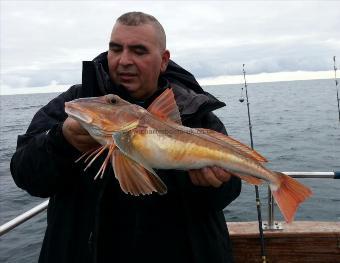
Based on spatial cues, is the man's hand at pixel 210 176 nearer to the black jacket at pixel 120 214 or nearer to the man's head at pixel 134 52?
the black jacket at pixel 120 214

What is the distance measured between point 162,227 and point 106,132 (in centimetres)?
107

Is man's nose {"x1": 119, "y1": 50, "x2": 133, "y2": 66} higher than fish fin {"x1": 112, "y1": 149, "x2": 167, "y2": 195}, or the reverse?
man's nose {"x1": 119, "y1": 50, "x2": 133, "y2": 66}

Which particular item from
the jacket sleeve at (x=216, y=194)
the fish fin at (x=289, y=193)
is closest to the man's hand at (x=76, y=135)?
the jacket sleeve at (x=216, y=194)

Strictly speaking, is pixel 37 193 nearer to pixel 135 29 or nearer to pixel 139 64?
pixel 139 64

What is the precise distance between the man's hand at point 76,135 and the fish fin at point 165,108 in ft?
1.65

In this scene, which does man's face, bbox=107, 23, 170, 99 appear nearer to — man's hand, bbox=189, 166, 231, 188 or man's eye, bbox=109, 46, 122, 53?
man's eye, bbox=109, 46, 122, 53

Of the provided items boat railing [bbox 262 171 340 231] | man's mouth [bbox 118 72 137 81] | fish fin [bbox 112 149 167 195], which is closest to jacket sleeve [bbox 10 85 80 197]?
fish fin [bbox 112 149 167 195]

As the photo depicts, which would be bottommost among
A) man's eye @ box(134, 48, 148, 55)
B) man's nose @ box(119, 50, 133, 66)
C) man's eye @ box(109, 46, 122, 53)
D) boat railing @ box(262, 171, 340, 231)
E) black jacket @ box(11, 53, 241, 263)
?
boat railing @ box(262, 171, 340, 231)

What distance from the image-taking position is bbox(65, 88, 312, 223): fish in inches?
105

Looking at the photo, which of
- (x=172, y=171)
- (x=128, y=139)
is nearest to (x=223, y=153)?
(x=172, y=171)

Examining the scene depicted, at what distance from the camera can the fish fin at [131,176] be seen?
267 cm

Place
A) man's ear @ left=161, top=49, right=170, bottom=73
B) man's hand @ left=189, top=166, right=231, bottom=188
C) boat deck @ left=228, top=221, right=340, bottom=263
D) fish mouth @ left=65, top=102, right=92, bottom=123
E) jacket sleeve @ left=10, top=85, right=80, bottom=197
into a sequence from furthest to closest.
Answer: boat deck @ left=228, top=221, right=340, bottom=263
man's ear @ left=161, top=49, right=170, bottom=73
man's hand @ left=189, top=166, right=231, bottom=188
jacket sleeve @ left=10, top=85, right=80, bottom=197
fish mouth @ left=65, top=102, right=92, bottom=123

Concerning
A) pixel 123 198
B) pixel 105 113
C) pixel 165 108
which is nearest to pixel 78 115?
pixel 105 113

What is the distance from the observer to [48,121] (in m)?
3.27
